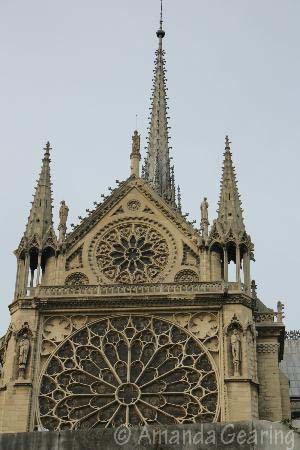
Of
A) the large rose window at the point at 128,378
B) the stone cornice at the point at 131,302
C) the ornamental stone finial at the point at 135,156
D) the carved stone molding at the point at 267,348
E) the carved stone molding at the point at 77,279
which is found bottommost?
the large rose window at the point at 128,378

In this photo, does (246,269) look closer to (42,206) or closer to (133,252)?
(133,252)

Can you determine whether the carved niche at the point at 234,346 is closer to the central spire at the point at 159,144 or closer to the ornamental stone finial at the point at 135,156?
the ornamental stone finial at the point at 135,156

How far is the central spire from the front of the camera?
4172 centimetres

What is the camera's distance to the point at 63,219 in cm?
3100

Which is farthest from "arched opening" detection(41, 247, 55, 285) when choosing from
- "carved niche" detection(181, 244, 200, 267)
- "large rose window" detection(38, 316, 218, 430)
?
"carved niche" detection(181, 244, 200, 267)

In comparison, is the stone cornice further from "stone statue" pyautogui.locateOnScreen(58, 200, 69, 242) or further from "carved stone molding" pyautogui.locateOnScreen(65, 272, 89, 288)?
"stone statue" pyautogui.locateOnScreen(58, 200, 69, 242)

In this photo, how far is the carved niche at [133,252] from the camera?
97.1ft

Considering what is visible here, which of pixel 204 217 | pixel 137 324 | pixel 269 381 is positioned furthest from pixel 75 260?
pixel 269 381

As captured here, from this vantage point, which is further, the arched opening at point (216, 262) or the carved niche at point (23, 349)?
the arched opening at point (216, 262)

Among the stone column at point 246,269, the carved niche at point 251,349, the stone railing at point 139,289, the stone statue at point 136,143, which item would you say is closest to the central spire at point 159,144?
the stone statue at point 136,143

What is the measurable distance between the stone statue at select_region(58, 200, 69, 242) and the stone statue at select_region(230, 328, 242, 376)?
652cm

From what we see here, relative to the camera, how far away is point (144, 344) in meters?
27.9

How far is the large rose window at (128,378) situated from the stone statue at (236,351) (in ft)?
2.19

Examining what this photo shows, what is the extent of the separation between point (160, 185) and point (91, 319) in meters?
13.7
